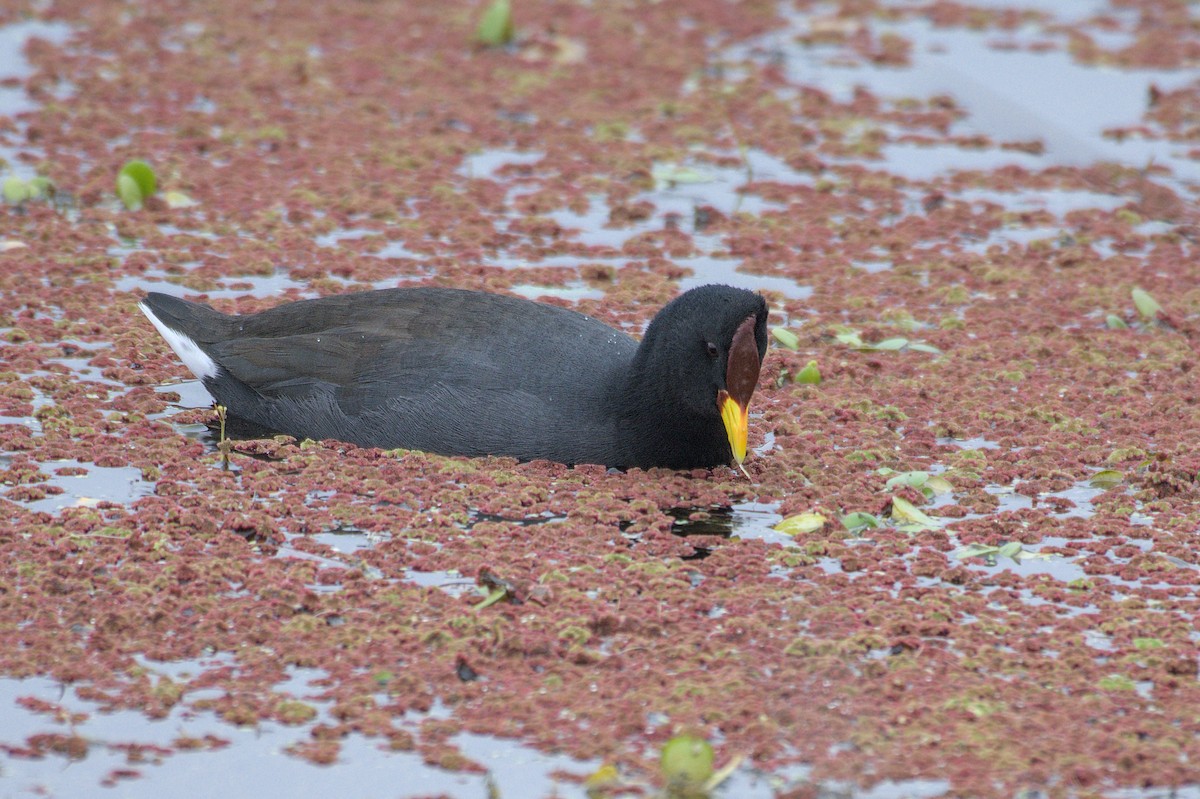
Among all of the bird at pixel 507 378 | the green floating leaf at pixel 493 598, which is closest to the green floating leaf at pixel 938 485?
the bird at pixel 507 378

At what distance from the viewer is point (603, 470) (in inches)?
264

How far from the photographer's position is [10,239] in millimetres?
8703

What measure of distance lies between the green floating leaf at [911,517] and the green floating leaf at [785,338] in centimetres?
176

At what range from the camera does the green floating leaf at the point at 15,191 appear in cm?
910

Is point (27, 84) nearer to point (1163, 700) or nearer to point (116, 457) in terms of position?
point (116, 457)

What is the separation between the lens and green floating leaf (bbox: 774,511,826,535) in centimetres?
623

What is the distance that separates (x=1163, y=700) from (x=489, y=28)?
326 inches

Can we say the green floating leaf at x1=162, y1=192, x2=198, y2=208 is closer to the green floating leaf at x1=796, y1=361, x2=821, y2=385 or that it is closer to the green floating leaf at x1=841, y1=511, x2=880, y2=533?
the green floating leaf at x1=796, y1=361, x2=821, y2=385

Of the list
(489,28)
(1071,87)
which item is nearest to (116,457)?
(489,28)

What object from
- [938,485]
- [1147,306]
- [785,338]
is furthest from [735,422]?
[1147,306]

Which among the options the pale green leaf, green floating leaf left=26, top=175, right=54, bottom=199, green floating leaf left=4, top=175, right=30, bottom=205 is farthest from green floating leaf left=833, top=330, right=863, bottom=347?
green floating leaf left=4, top=175, right=30, bottom=205

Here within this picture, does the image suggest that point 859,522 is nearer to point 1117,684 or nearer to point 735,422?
point 735,422

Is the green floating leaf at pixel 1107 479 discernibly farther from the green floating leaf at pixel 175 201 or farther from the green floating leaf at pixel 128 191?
the green floating leaf at pixel 128 191

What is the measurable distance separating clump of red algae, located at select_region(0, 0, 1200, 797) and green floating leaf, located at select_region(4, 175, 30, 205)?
0.64 feet
